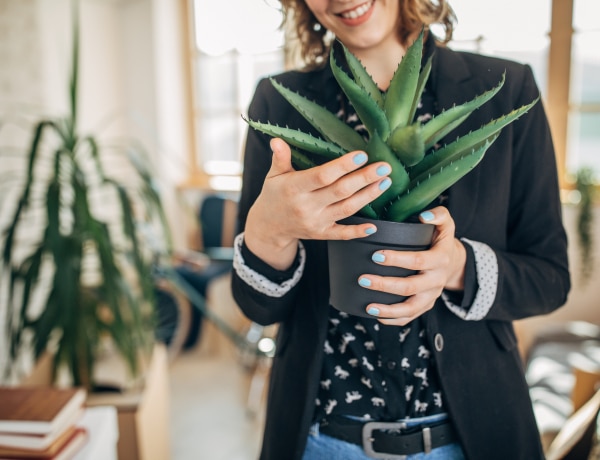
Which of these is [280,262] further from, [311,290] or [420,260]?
[420,260]

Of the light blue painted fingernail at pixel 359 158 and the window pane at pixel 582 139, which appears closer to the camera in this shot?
the light blue painted fingernail at pixel 359 158

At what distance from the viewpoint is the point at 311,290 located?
841 mm

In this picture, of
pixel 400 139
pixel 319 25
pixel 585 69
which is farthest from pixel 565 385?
pixel 585 69

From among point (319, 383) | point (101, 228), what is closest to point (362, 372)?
point (319, 383)

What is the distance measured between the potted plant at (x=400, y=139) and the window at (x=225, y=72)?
385 centimetres

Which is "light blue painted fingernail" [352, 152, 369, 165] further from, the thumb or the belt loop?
the belt loop

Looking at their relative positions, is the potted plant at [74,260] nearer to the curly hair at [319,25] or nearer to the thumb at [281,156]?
the curly hair at [319,25]

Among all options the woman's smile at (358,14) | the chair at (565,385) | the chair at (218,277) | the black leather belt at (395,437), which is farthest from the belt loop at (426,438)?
the chair at (218,277)

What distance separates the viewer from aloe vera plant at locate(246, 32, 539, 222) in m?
0.52

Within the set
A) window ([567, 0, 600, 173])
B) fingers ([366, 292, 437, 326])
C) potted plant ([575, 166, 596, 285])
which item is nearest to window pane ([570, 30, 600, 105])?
window ([567, 0, 600, 173])

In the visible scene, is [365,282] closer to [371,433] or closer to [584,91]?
[371,433]

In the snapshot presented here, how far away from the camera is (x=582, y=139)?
3.65 m

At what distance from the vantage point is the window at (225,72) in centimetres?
441

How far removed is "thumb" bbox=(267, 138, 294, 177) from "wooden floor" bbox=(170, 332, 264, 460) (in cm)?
231
